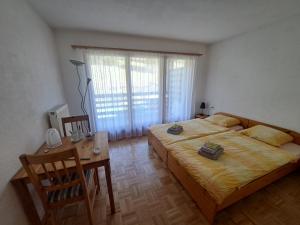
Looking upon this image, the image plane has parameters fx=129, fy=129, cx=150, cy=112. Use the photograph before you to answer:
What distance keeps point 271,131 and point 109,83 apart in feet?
10.6

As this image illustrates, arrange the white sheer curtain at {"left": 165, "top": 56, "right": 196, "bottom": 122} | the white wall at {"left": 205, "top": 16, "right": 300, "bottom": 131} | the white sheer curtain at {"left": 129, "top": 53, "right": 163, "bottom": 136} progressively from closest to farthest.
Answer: the white wall at {"left": 205, "top": 16, "right": 300, "bottom": 131} < the white sheer curtain at {"left": 129, "top": 53, "right": 163, "bottom": 136} < the white sheer curtain at {"left": 165, "top": 56, "right": 196, "bottom": 122}

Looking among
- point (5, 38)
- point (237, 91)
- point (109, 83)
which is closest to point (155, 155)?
point (109, 83)

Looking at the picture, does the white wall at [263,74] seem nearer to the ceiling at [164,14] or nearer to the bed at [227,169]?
the ceiling at [164,14]

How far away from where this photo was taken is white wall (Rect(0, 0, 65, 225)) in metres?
1.08

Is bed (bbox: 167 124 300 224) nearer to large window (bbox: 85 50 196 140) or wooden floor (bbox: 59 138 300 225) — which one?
wooden floor (bbox: 59 138 300 225)

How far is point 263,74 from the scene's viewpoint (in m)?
2.50

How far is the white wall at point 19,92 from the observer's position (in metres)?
1.08

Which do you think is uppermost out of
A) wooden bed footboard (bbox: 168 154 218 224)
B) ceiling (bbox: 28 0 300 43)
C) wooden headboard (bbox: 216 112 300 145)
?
ceiling (bbox: 28 0 300 43)

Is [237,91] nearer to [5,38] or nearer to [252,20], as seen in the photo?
[252,20]

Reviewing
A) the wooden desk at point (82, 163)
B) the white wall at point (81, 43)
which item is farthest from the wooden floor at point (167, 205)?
the white wall at point (81, 43)

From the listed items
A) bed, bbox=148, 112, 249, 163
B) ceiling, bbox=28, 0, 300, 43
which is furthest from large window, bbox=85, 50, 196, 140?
bed, bbox=148, 112, 249, 163

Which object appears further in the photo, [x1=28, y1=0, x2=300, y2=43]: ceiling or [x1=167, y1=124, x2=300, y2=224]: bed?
[x1=28, y1=0, x2=300, y2=43]: ceiling

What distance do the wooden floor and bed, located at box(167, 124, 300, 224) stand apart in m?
0.16

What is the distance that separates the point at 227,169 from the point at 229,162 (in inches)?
7.0
